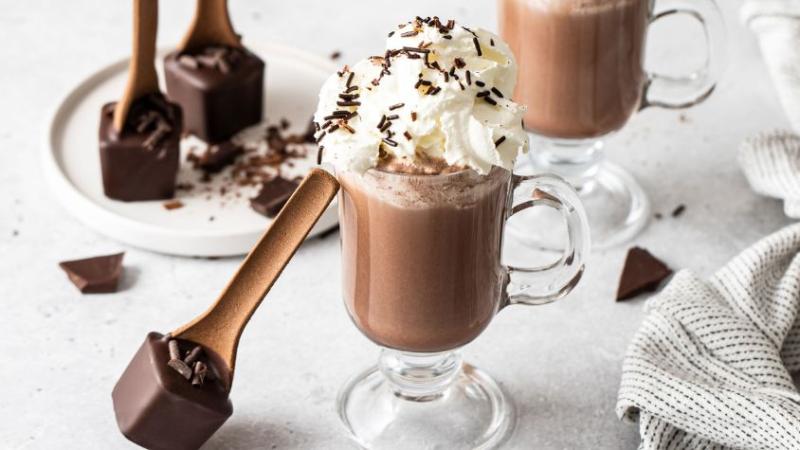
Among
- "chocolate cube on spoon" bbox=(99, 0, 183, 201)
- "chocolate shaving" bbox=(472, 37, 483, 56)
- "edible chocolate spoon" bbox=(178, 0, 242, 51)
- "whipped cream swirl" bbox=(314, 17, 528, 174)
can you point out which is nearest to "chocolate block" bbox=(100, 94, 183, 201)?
"chocolate cube on spoon" bbox=(99, 0, 183, 201)

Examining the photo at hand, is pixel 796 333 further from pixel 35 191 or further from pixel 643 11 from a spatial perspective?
pixel 35 191

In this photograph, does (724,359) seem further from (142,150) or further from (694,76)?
(142,150)

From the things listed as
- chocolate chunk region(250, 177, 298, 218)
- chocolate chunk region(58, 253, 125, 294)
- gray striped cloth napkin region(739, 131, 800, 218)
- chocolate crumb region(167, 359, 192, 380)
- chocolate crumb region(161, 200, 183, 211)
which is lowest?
chocolate chunk region(58, 253, 125, 294)

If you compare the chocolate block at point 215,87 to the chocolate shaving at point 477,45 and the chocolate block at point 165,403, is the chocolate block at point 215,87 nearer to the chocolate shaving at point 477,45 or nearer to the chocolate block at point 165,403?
the chocolate block at point 165,403

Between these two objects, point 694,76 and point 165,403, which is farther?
point 694,76

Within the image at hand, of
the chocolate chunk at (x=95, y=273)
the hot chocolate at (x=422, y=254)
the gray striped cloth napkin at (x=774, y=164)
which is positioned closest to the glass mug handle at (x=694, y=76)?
the gray striped cloth napkin at (x=774, y=164)

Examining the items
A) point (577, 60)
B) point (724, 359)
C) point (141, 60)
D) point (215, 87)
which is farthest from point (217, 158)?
point (724, 359)

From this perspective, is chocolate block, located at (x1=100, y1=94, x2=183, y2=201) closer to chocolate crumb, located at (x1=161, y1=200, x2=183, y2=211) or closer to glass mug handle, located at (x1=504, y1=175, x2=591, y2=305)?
chocolate crumb, located at (x1=161, y1=200, x2=183, y2=211)
